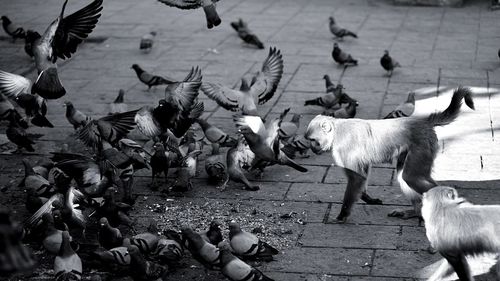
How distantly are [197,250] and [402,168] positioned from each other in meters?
1.82

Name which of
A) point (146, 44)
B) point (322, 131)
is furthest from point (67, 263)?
point (146, 44)

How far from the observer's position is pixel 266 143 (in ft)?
25.8

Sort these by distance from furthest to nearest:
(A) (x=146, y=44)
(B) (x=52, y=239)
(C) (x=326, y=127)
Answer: (A) (x=146, y=44)
(C) (x=326, y=127)
(B) (x=52, y=239)

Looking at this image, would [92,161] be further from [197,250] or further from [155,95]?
[155,95]

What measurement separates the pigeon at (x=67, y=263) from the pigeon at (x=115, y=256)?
157 millimetres

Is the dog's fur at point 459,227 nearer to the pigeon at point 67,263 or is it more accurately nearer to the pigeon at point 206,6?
the pigeon at point 67,263

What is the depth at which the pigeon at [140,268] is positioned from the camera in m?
5.81

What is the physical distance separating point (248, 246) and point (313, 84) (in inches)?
206

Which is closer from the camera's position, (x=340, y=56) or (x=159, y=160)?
(x=159, y=160)

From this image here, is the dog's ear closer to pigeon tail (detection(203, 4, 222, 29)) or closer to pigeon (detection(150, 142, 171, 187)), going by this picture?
pigeon (detection(150, 142, 171, 187))

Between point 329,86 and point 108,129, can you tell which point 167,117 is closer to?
point 108,129

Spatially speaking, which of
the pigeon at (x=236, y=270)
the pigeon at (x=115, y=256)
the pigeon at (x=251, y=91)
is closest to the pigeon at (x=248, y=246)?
the pigeon at (x=236, y=270)

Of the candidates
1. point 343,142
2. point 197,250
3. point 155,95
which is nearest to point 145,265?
point 197,250

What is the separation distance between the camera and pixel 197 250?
20.0 feet
